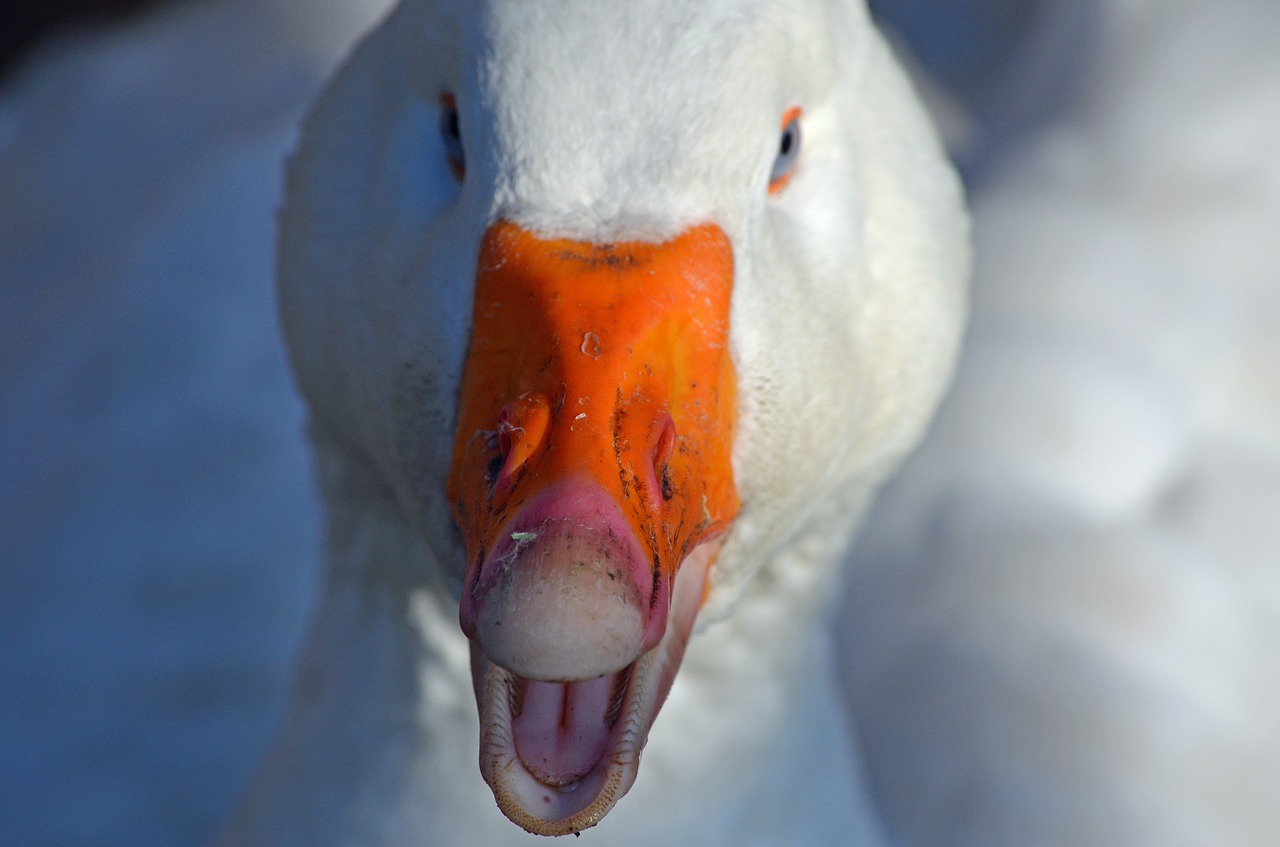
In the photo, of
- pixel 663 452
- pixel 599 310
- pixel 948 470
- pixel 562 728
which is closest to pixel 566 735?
pixel 562 728

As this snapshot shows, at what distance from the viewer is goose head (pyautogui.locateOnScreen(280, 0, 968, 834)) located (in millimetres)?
1291

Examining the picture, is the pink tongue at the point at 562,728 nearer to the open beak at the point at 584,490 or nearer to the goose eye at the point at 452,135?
the open beak at the point at 584,490

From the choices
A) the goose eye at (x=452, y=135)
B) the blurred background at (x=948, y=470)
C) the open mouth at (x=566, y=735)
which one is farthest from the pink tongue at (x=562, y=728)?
the blurred background at (x=948, y=470)

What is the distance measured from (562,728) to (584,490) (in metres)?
0.30

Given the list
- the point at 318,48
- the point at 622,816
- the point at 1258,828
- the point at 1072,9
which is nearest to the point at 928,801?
the point at 1258,828

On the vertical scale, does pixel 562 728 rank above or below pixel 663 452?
below

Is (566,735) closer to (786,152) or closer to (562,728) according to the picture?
(562,728)

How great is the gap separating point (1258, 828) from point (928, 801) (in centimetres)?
63

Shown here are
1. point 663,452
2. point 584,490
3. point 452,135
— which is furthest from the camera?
point 452,135

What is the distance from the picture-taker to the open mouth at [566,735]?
136 centimetres

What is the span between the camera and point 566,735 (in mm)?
1433

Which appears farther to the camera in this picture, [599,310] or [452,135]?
[452,135]

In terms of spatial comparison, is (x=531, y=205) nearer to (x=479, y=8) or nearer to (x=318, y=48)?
(x=479, y=8)

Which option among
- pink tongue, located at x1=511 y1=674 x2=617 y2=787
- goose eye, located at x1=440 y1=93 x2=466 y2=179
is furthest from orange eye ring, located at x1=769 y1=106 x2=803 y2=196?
pink tongue, located at x1=511 y1=674 x2=617 y2=787
